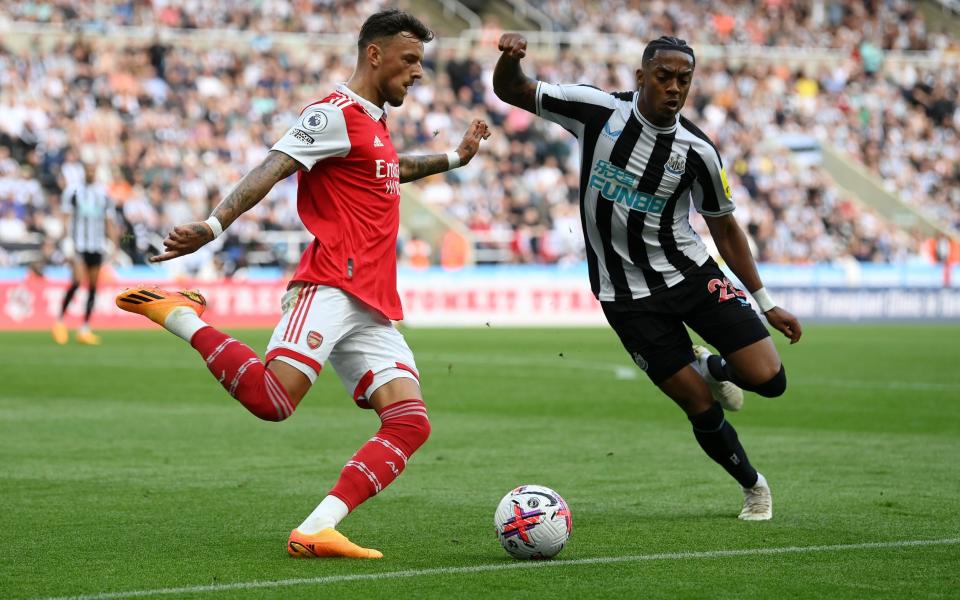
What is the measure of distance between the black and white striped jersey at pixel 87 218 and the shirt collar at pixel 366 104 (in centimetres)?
1483

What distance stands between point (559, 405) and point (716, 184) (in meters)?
6.63

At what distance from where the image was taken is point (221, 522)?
697 centimetres

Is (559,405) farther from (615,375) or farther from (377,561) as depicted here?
(377,561)

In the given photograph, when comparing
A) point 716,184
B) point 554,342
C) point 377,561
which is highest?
point 716,184

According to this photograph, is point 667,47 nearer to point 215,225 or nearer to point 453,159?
point 453,159

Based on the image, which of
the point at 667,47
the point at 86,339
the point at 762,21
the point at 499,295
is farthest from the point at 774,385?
the point at 762,21

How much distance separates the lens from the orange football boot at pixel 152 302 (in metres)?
6.07

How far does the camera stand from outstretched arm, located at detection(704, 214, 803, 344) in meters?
7.20

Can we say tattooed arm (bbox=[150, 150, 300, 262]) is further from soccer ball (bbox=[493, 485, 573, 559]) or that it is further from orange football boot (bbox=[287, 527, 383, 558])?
soccer ball (bbox=[493, 485, 573, 559])

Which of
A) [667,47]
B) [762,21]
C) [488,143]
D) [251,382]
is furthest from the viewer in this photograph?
[762,21]

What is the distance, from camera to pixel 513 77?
22.9 ft

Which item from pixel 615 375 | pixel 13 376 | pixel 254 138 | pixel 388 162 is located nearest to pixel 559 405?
pixel 615 375

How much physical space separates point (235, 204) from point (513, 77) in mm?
1809

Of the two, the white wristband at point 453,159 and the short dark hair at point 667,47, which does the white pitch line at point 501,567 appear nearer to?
the white wristband at point 453,159
